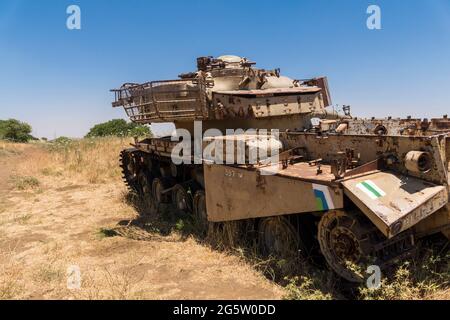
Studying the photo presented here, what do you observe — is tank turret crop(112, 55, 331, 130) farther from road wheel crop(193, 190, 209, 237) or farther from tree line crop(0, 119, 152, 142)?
tree line crop(0, 119, 152, 142)

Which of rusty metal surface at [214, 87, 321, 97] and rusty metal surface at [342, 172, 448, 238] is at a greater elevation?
Answer: rusty metal surface at [214, 87, 321, 97]

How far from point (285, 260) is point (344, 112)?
381cm

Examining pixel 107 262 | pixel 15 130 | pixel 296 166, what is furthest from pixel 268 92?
pixel 15 130

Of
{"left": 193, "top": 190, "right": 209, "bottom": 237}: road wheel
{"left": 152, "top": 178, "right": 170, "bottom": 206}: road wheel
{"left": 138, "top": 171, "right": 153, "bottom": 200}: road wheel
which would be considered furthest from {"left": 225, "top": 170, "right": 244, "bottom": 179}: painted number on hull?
{"left": 138, "top": 171, "right": 153, "bottom": 200}: road wheel

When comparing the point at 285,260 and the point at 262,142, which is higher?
the point at 262,142

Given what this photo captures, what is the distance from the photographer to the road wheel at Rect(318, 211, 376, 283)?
4371mm

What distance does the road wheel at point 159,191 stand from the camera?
367 inches

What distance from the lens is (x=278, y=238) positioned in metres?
5.86

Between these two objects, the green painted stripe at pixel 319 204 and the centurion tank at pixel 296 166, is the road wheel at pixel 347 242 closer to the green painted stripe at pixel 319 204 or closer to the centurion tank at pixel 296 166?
the centurion tank at pixel 296 166

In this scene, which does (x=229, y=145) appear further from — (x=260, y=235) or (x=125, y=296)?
(x=125, y=296)

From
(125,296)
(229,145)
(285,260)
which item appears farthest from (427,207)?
(125,296)

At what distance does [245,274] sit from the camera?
557 centimetres

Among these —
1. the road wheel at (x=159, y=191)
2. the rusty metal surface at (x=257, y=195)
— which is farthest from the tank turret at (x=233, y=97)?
the road wheel at (x=159, y=191)

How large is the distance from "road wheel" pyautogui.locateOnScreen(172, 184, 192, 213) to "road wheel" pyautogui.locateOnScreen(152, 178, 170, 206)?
1.04 ft
